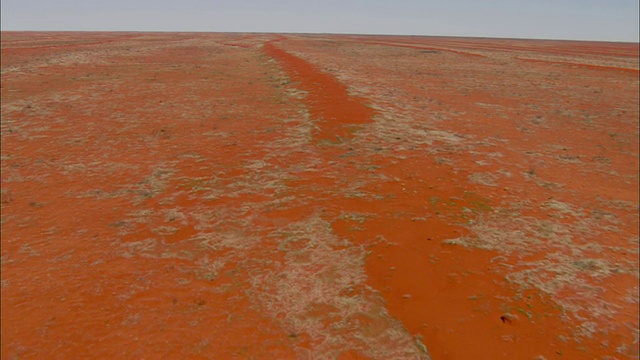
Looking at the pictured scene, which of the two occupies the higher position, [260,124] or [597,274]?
[260,124]

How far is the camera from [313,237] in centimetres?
701

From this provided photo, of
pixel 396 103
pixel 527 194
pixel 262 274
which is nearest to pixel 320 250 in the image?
pixel 262 274

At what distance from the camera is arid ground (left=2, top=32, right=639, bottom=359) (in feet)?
16.0

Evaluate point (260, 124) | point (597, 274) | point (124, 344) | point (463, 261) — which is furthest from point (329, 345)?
point (260, 124)

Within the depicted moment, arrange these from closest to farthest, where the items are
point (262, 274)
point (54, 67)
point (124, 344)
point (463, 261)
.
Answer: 1. point (124, 344)
2. point (262, 274)
3. point (463, 261)
4. point (54, 67)

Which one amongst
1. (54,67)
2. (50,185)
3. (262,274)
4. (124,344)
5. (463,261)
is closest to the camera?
(124,344)

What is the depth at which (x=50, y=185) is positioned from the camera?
8.92m

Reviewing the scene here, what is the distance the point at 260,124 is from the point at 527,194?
9474 millimetres

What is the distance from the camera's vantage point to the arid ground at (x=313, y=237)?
16.0 feet

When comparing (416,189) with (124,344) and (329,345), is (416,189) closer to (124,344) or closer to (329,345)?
(329,345)

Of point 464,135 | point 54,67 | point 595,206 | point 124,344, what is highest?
point 54,67

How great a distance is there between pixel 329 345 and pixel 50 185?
811cm

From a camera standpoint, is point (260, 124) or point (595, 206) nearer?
point (595, 206)

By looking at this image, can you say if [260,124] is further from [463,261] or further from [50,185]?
[463,261]
